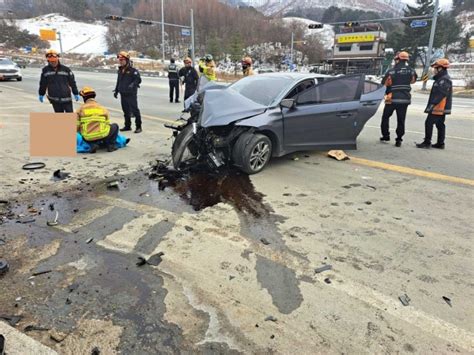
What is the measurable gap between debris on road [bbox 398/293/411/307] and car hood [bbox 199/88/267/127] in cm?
312

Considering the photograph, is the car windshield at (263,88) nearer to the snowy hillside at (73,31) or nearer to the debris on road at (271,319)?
the debris on road at (271,319)

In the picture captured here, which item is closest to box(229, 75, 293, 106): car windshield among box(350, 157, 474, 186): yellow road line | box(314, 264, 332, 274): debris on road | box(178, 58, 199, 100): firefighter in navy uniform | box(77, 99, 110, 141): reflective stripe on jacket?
box(350, 157, 474, 186): yellow road line

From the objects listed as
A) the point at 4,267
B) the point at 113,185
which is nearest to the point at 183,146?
the point at 113,185

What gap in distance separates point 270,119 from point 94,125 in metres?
3.23

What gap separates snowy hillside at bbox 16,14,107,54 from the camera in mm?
98731

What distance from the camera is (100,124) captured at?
6461 millimetres

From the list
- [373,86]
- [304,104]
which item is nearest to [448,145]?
[373,86]

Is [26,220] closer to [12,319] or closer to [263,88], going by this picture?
[12,319]

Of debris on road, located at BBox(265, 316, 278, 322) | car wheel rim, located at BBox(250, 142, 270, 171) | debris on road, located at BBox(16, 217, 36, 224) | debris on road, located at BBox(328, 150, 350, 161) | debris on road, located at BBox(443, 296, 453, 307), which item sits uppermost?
car wheel rim, located at BBox(250, 142, 270, 171)

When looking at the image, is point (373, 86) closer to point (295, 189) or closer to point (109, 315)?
point (295, 189)

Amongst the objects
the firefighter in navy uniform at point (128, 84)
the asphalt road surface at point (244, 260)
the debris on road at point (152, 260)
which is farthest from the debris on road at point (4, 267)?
the firefighter in navy uniform at point (128, 84)

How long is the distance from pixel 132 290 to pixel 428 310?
7.07ft

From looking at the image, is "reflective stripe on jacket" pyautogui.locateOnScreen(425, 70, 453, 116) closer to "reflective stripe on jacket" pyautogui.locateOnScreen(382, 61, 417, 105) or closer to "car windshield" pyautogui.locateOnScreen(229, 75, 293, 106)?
"reflective stripe on jacket" pyautogui.locateOnScreen(382, 61, 417, 105)

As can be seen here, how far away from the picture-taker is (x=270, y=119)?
5.30 meters
